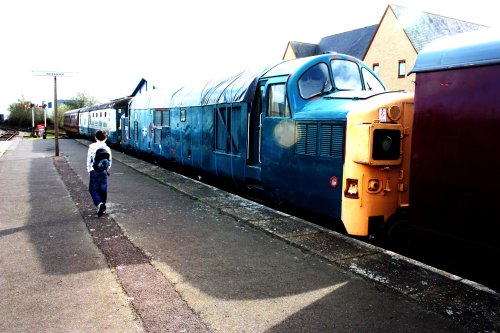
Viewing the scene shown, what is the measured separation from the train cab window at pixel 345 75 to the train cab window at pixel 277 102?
93cm

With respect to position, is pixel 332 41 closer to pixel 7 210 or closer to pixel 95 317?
pixel 7 210

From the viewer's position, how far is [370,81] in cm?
796

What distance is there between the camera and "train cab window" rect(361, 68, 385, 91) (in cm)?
784

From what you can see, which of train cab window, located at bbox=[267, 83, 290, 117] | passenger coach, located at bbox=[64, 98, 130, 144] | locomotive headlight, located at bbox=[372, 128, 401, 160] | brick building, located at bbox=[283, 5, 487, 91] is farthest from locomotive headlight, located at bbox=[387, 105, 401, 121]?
brick building, located at bbox=[283, 5, 487, 91]

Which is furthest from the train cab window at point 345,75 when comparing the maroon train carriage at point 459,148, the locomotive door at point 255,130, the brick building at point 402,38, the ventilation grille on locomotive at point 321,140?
the brick building at point 402,38

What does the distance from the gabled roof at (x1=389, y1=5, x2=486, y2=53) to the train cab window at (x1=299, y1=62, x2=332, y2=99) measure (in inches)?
1023

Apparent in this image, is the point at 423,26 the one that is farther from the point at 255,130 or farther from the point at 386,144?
the point at 386,144

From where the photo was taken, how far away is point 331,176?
19.8 ft

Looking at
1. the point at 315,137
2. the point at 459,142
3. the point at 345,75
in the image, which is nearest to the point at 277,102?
the point at 345,75

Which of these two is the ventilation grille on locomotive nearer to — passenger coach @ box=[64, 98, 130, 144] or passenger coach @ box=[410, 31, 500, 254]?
passenger coach @ box=[410, 31, 500, 254]

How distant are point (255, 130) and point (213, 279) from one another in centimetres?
430

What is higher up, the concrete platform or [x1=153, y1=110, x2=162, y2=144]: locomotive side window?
[x1=153, y1=110, x2=162, y2=144]: locomotive side window

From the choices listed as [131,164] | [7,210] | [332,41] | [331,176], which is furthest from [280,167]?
[332,41]

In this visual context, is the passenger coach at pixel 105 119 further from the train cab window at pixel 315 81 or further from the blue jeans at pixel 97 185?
the train cab window at pixel 315 81
